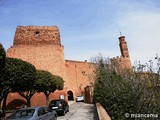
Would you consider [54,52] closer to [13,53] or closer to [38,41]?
[38,41]

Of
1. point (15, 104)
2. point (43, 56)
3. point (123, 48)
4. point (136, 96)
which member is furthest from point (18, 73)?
point (123, 48)

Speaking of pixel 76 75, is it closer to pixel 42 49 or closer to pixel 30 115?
pixel 42 49

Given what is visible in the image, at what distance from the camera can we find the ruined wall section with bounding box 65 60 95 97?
42156 mm

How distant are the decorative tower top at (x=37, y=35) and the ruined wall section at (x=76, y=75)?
9930 mm

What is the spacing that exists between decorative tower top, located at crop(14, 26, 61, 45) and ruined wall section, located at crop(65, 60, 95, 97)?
391 inches

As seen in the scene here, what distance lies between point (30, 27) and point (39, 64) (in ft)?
22.6

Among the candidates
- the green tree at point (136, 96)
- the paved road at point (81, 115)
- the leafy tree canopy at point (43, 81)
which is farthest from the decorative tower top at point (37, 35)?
the green tree at point (136, 96)

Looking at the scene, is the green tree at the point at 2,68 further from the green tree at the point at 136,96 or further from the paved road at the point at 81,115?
the green tree at the point at 136,96

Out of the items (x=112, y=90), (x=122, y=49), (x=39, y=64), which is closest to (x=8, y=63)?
(x=112, y=90)

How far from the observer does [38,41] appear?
33.7 meters

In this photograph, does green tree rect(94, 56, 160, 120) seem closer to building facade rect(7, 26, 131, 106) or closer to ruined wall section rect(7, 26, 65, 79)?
building facade rect(7, 26, 131, 106)

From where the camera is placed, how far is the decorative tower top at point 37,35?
1300 inches

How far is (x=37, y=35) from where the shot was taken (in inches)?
1335

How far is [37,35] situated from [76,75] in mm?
14485
